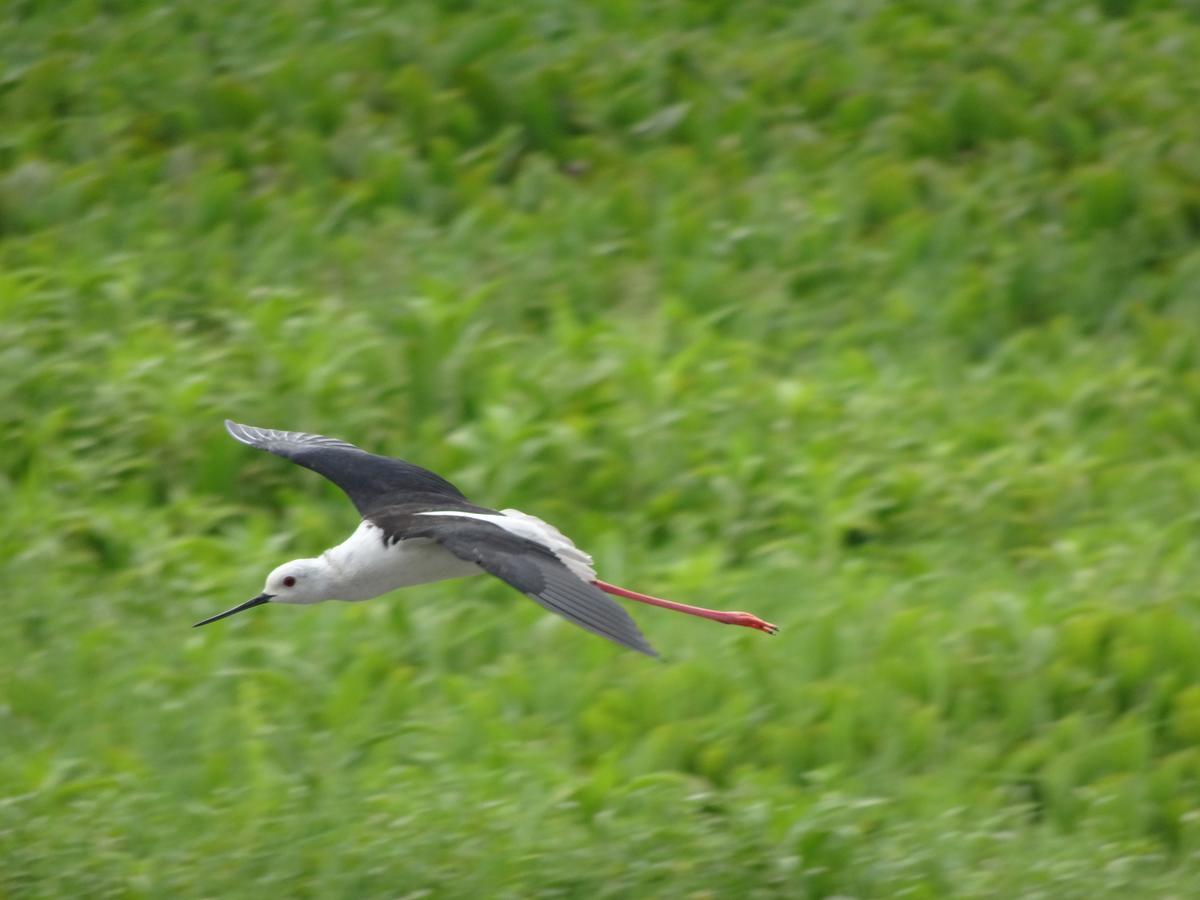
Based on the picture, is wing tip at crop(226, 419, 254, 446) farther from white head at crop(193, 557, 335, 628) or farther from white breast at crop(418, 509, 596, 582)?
white breast at crop(418, 509, 596, 582)

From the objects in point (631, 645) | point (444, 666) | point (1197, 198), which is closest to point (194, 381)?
point (444, 666)

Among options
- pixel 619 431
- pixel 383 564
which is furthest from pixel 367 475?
pixel 619 431

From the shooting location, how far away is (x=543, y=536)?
491cm

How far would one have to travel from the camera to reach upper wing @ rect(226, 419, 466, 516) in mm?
5297

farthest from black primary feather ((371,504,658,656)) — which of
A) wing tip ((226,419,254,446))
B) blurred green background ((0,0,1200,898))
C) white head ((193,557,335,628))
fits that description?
blurred green background ((0,0,1200,898))

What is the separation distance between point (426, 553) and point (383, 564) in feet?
0.38

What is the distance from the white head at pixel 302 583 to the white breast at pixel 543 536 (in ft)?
0.99

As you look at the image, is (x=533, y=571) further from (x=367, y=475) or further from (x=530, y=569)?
(x=367, y=475)

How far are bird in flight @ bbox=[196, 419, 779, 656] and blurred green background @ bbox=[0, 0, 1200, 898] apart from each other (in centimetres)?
Result: 101

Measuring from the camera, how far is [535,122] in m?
9.65

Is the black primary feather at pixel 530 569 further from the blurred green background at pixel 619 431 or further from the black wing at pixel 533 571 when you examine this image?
the blurred green background at pixel 619 431

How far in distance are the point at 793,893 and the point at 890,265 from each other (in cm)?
400

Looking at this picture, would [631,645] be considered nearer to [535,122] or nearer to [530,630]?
[530,630]

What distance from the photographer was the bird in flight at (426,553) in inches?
171
